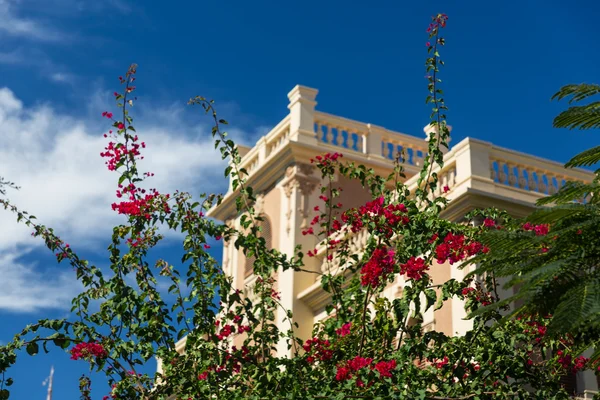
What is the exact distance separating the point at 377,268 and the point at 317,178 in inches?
502

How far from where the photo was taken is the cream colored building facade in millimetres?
18812

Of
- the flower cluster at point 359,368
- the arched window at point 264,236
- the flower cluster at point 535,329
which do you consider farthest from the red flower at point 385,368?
the arched window at point 264,236

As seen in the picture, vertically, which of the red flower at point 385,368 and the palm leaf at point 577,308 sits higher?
the red flower at point 385,368

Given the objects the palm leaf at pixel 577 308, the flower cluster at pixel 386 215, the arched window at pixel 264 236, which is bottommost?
the palm leaf at pixel 577 308

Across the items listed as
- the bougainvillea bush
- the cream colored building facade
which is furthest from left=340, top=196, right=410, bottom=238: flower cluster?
the cream colored building facade

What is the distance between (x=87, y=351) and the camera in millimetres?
11570

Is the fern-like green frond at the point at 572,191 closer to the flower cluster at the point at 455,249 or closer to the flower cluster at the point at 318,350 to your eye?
the flower cluster at the point at 455,249

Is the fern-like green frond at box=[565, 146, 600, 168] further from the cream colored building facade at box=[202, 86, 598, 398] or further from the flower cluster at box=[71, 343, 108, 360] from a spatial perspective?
the cream colored building facade at box=[202, 86, 598, 398]

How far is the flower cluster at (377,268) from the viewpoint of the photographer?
10.8 metres

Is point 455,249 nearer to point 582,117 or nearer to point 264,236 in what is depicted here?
point 582,117

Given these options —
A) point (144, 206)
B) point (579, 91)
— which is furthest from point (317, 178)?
point (579, 91)

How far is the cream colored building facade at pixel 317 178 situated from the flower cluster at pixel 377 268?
7481 mm

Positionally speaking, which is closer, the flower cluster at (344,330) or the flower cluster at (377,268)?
the flower cluster at (377,268)

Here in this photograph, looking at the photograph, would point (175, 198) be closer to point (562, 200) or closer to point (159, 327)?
point (159, 327)
